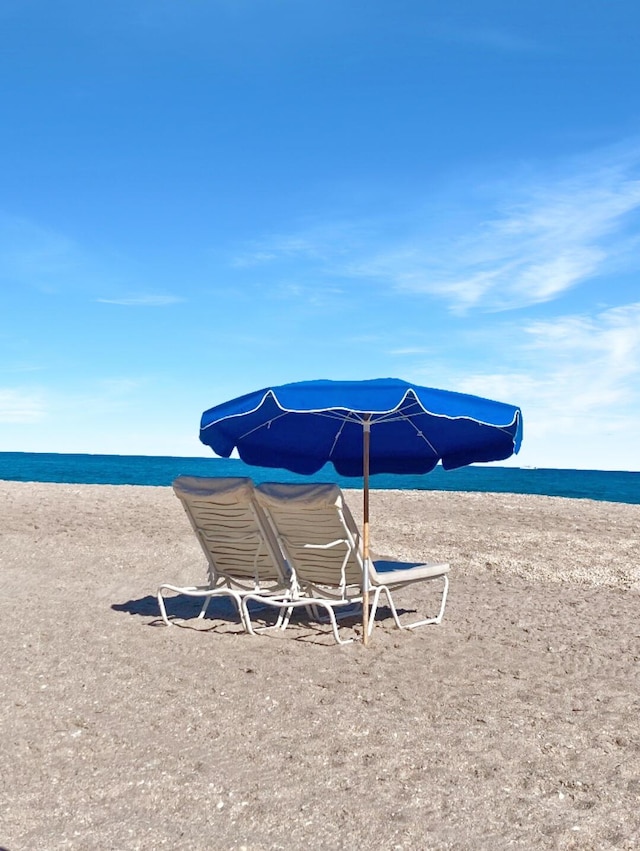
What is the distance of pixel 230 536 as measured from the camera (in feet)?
21.2

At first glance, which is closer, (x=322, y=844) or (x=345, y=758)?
(x=322, y=844)

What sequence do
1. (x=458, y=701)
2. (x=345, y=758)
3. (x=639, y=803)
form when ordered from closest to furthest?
(x=639, y=803) → (x=345, y=758) → (x=458, y=701)

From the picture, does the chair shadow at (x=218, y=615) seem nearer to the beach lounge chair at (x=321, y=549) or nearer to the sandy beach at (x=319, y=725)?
the sandy beach at (x=319, y=725)

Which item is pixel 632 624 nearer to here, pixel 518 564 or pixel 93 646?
pixel 518 564

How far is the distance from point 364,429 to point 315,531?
2.63ft

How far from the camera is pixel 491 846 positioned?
2809 mm

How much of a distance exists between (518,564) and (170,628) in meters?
4.72

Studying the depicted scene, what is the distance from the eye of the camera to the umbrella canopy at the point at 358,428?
4.90 m

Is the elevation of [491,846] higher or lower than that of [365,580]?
lower

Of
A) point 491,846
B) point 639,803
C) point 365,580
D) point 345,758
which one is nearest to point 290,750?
point 345,758

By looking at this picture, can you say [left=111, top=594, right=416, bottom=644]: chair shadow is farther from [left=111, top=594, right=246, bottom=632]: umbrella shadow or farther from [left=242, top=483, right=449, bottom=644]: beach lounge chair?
[left=242, top=483, right=449, bottom=644]: beach lounge chair

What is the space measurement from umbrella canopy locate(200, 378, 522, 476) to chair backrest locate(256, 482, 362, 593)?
1.89 ft

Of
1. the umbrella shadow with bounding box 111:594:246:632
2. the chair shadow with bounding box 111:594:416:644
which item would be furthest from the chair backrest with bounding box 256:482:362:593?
the umbrella shadow with bounding box 111:594:246:632

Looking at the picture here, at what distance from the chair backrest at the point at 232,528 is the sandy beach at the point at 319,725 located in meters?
0.45
